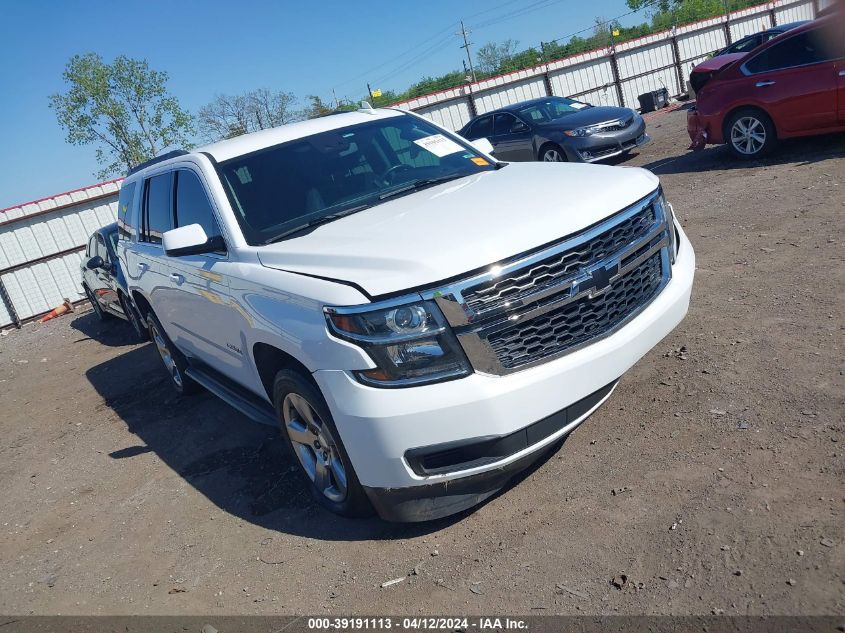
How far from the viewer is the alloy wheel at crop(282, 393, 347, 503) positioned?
3.57m

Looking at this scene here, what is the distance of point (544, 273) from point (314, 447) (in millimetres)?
1579

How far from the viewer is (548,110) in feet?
46.6

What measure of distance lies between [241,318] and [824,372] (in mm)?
3224

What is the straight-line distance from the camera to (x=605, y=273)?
325 cm

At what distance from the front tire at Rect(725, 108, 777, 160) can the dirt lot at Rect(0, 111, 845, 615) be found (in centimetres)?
339

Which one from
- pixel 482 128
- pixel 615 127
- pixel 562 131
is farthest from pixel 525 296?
pixel 482 128

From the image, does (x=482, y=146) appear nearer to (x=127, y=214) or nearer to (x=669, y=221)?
(x=669, y=221)

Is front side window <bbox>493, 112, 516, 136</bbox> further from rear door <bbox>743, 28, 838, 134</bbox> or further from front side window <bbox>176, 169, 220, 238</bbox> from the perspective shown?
front side window <bbox>176, 169, 220, 238</bbox>

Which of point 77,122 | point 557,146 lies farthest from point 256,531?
point 77,122

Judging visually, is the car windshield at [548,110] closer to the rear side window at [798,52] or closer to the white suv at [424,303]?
the rear side window at [798,52]

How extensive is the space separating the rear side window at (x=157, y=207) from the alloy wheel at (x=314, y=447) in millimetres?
2170

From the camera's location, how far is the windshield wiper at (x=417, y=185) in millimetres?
4258

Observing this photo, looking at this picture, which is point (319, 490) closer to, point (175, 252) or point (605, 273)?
point (175, 252)

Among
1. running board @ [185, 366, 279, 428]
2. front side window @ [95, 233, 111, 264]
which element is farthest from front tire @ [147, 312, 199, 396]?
front side window @ [95, 233, 111, 264]
